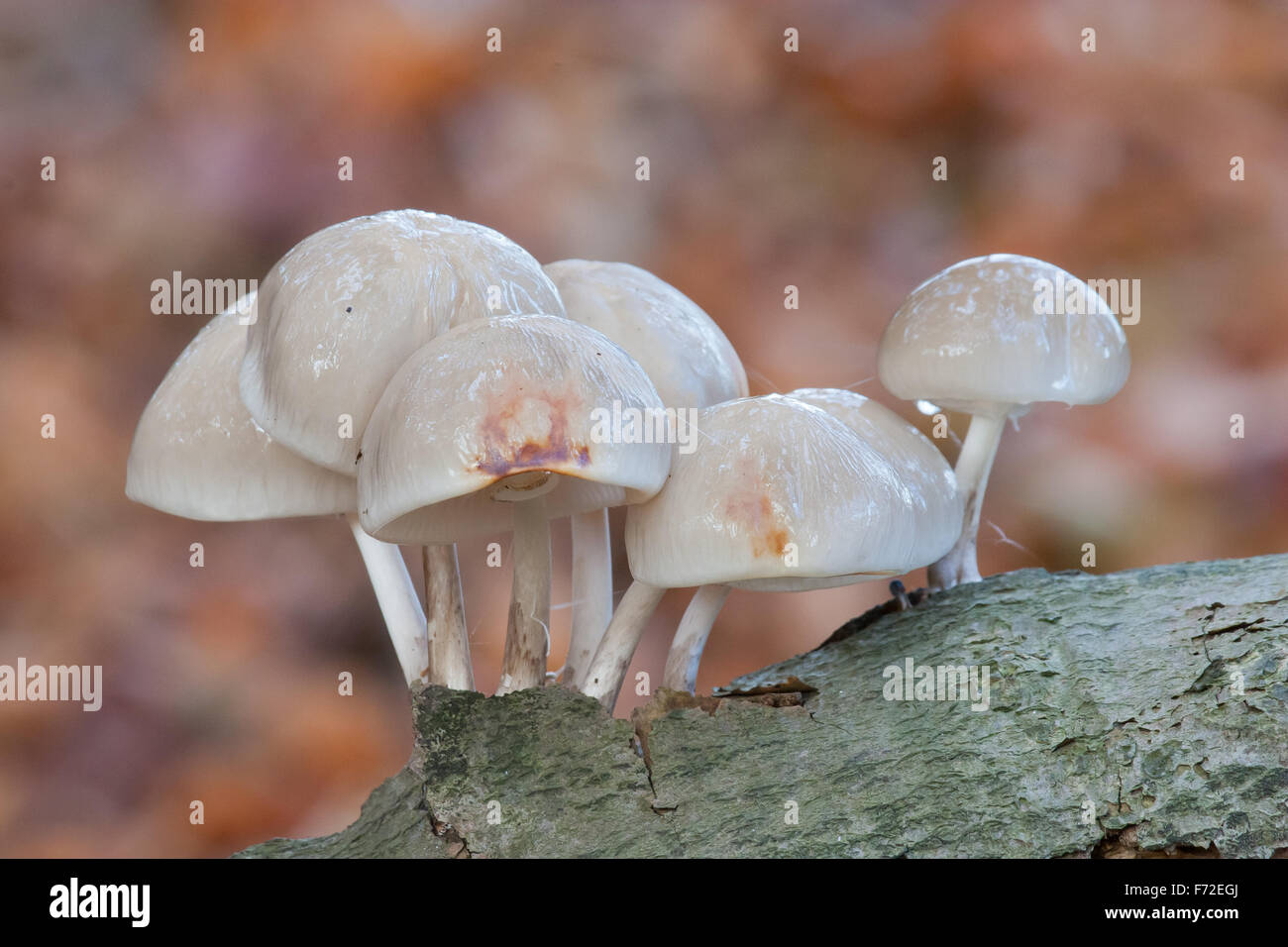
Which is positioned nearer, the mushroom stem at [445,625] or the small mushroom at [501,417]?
the small mushroom at [501,417]

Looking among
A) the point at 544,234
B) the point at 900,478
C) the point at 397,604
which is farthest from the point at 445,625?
the point at 544,234

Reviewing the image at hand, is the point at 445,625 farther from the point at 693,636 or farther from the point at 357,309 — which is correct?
the point at 357,309

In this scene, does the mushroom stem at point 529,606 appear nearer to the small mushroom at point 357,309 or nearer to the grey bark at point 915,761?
the grey bark at point 915,761

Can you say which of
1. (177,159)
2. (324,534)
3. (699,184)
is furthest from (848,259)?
(177,159)

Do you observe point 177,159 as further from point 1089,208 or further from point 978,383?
point 1089,208

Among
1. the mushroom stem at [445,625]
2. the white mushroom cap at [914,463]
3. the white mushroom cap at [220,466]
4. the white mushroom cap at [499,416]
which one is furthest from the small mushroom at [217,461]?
the white mushroom cap at [914,463]

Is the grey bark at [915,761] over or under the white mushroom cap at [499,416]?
under

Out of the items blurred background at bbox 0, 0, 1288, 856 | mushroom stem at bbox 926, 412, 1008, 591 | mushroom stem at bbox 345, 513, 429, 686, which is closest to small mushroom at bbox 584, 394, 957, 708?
mushroom stem at bbox 926, 412, 1008, 591
